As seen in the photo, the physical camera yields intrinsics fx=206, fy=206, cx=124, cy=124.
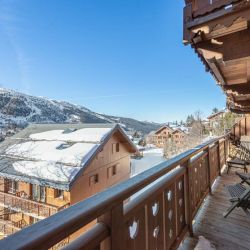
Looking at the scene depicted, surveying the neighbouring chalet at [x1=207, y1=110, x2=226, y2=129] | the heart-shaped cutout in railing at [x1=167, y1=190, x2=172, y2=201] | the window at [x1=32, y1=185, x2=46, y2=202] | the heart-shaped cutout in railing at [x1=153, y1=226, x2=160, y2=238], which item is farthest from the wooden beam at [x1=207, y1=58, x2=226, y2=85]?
the neighbouring chalet at [x1=207, y1=110, x2=226, y2=129]

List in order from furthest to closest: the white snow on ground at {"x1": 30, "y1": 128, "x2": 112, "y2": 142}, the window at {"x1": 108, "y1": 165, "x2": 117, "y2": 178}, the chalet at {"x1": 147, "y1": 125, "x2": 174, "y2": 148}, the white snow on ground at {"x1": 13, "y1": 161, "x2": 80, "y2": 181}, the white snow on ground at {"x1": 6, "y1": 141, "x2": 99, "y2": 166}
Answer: the chalet at {"x1": 147, "y1": 125, "x2": 174, "y2": 148}, the window at {"x1": 108, "y1": 165, "x2": 117, "y2": 178}, the white snow on ground at {"x1": 30, "y1": 128, "x2": 112, "y2": 142}, the white snow on ground at {"x1": 6, "y1": 141, "x2": 99, "y2": 166}, the white snow on ground at {"x1": 13, "y1": 161, "x2": 80, "y2": 181}

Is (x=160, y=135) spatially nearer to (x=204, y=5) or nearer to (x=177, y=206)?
(x=177, y=206)

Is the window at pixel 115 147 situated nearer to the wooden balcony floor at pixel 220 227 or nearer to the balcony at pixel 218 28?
the wooden balcony floor at pixel 220 227

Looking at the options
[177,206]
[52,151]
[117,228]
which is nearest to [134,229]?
[117,228]

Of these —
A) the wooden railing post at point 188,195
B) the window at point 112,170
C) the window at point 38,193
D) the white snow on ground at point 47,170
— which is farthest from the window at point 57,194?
the wooden railing post at point 188,195

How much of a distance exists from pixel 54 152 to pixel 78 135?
1.53m

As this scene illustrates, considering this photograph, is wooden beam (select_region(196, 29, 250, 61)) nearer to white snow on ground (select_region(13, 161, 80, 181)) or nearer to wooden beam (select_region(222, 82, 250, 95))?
wooden beam (select_region(222, 82, 250, 95))

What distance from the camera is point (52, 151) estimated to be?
9008 mm

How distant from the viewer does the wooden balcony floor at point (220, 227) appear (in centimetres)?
223

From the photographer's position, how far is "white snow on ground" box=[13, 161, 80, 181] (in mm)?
7340

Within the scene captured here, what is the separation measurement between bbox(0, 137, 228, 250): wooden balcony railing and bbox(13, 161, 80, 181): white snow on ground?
5760 millimetres

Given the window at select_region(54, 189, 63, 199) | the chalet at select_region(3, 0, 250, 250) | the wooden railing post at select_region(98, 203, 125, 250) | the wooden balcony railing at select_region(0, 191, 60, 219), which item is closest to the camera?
the chalet at select_region(3, 0, 250, 250)

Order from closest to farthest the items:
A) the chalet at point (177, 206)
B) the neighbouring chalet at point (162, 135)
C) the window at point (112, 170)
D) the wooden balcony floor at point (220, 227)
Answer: the chalet at point (177, 206), the wooden balcony floor at point (220, 227), the window at point (112, 170), the neighbouring chalet at point (162, 135)

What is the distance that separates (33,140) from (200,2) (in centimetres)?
1025
